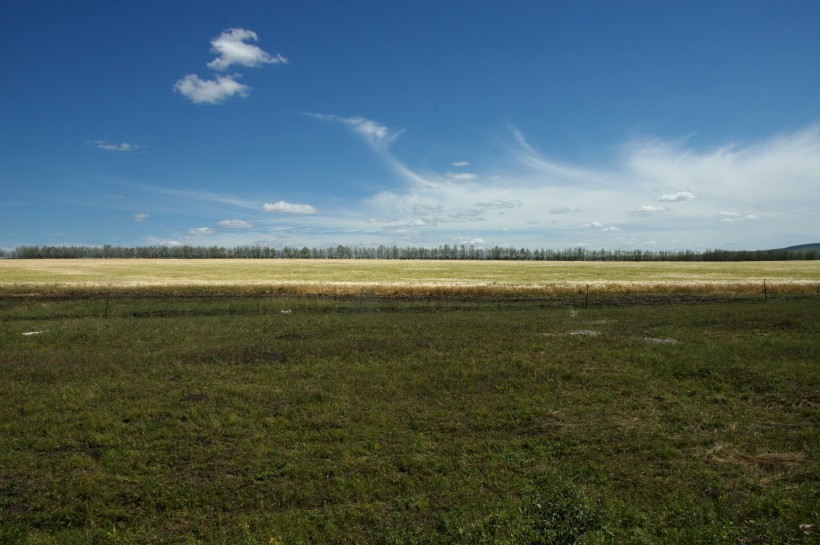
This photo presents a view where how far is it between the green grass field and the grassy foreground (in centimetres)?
6

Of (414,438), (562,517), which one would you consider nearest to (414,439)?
(414,438)

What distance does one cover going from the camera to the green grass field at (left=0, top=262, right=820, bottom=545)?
8.05m

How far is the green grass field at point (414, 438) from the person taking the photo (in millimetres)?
8047

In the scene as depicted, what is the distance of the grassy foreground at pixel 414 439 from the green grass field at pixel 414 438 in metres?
0.06

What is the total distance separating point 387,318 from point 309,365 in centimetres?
1211

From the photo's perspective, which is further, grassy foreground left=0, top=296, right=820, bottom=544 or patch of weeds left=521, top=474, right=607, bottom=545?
grassy foreground left=0, top=296, right=820, bottom=544

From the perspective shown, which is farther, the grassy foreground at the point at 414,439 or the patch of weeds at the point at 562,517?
the grassy foreground at the point at 414,439

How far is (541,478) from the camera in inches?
375

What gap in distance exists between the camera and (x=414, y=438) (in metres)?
11.4

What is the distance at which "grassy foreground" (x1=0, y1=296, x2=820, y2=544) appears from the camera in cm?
805

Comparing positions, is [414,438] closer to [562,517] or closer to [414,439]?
[414,439]

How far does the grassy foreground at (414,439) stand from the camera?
8047 mm

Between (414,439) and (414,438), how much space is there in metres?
0.05

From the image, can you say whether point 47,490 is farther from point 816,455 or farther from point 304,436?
point 816,455
